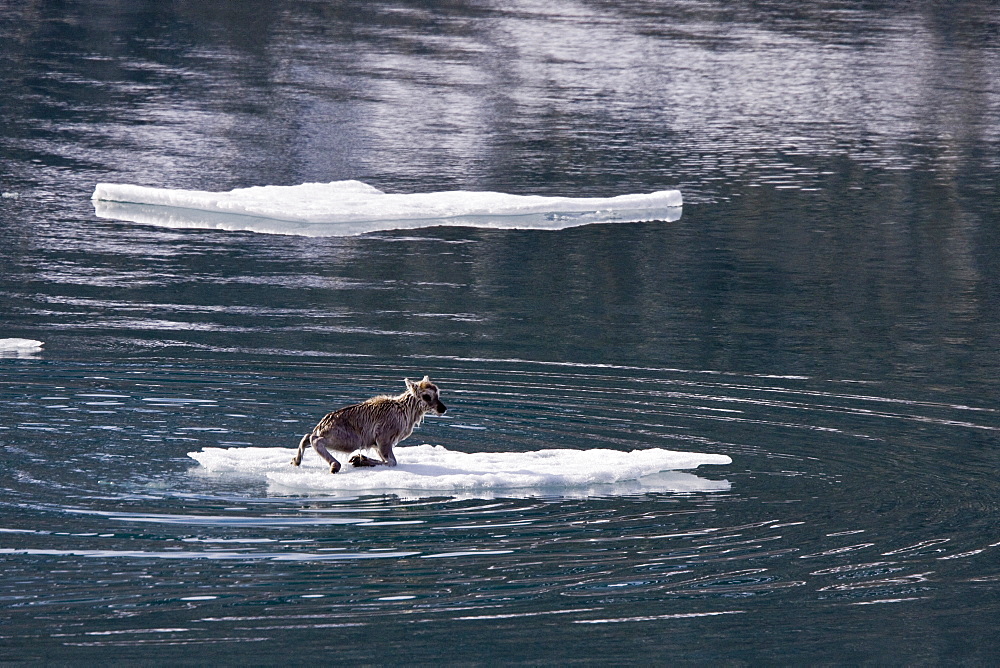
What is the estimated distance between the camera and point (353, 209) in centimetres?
1759

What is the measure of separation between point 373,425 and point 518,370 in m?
2.56

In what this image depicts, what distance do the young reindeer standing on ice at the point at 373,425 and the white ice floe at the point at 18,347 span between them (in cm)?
341

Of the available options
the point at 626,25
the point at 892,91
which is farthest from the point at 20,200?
the point at 626,25

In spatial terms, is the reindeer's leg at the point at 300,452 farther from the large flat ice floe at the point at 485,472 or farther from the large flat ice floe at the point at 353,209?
the large flat ice floe at the point at 353,209

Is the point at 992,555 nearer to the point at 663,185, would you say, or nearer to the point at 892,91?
the point at 663,185

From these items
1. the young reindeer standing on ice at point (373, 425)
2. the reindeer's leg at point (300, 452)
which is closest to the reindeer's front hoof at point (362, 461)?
the young reindeer standing on ice at point (373, 425)

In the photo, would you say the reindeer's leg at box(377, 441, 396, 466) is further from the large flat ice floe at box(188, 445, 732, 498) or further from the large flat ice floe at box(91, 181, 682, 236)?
the large flat ice floe at box(91, 181, 682, 236)

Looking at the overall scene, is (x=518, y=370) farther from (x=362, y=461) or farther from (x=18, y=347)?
(x=18, y=347)

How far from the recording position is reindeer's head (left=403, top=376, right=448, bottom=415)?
9.00 meters

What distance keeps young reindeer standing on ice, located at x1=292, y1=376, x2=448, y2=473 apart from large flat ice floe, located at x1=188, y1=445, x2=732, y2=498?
98 millimetres

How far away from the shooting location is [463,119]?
80.5 ft

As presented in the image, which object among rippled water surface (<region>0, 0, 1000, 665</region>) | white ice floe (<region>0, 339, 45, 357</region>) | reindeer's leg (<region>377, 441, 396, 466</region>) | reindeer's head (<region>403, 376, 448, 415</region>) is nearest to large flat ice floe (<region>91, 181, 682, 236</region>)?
rippled water surface (<region>0, 0, 1000, 665</region>)

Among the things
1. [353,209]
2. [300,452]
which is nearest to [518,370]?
[300,452]

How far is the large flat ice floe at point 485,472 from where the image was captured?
8555mm
